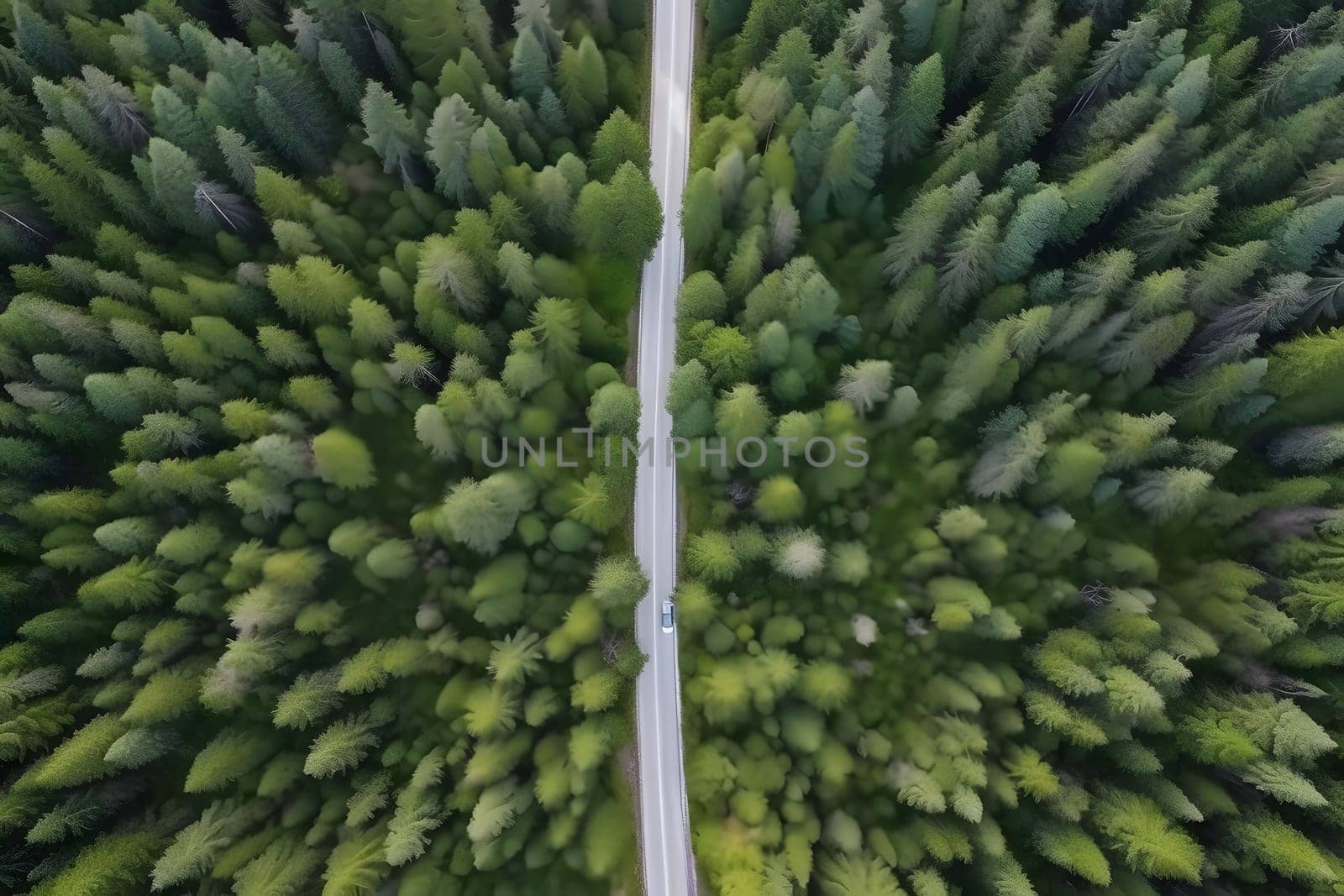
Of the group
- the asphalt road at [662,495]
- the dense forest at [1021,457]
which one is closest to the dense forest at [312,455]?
the asphalt road at [662,495]

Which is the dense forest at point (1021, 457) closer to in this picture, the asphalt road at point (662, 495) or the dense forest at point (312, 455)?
the asphalt road at point (662, 495)

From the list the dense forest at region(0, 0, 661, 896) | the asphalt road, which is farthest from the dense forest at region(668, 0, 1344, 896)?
the dense forest at region(0, 0, 661, 896)

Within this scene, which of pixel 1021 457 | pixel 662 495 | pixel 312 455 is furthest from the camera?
pixel 662 495

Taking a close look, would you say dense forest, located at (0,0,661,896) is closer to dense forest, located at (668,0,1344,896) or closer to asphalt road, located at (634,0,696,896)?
asphalt road, located at (634,0,696,896)

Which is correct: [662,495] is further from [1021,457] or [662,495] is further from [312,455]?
[1021,457]

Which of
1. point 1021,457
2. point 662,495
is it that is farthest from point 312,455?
point 1021,457

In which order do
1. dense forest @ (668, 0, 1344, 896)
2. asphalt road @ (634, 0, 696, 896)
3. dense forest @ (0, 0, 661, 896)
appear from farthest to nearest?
1. asphalt road @ (634, 0, 696, 896)
2. dense forest @ (668, 0, 1344, 896)
3. dense forest @ (0, 0, 661, 896)

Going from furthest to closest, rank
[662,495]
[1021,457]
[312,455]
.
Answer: [662,495] → [312,455] → [1021,457]
